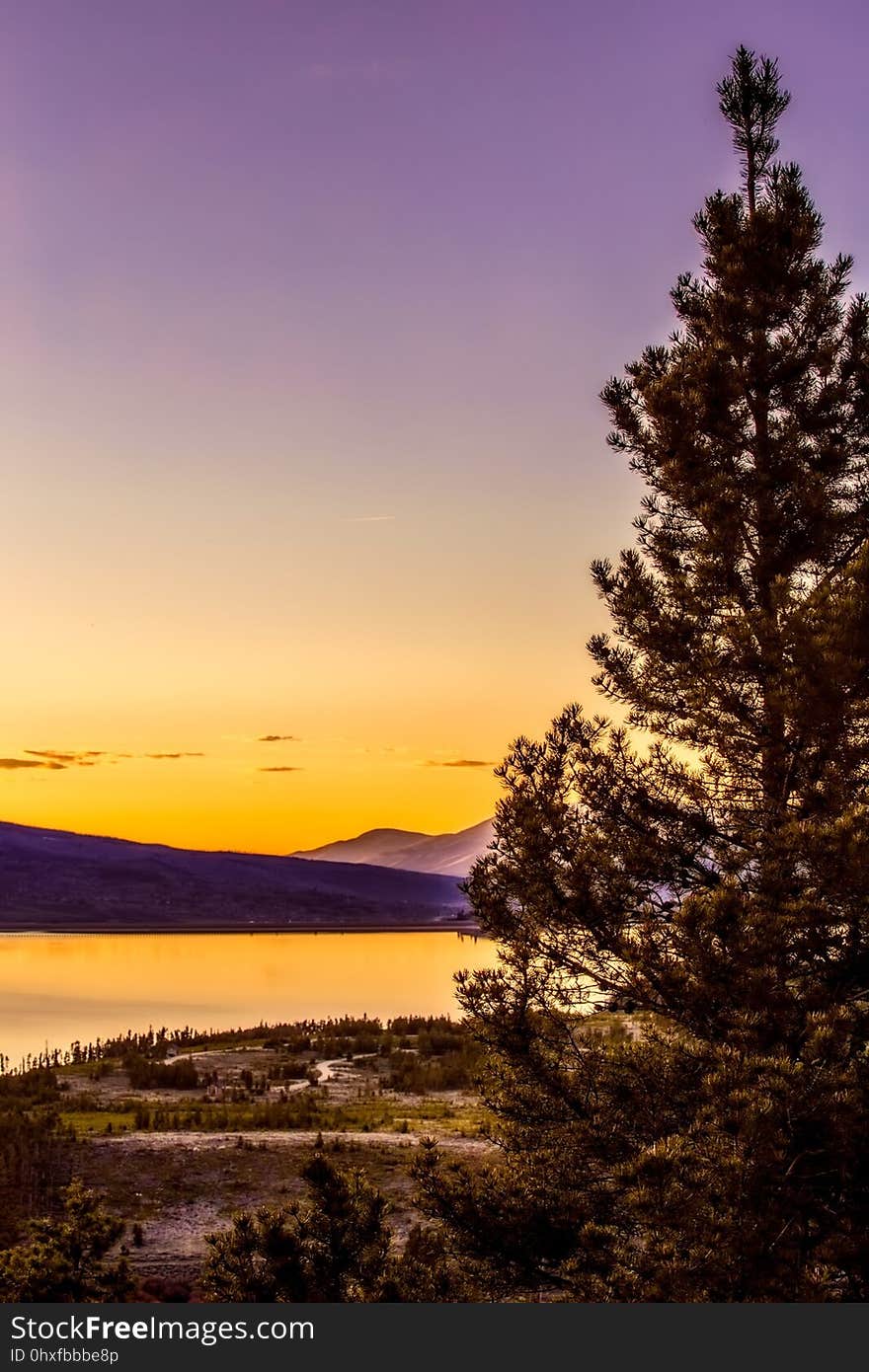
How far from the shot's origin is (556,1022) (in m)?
10.5

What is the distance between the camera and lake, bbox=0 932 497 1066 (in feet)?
141

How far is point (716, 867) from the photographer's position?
10484 millimetres

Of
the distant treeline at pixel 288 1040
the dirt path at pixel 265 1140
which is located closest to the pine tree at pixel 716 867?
the dirt path at pixel 265 1140

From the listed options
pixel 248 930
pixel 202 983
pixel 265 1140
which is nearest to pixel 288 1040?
pixel 265 1140

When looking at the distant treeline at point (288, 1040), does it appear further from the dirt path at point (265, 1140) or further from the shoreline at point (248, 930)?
the shoreline at point (248, 930)

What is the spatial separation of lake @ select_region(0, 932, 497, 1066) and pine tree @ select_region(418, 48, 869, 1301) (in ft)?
82.6

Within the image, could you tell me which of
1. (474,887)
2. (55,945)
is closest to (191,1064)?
(474,887)

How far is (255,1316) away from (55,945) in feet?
299

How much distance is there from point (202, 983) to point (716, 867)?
53.7 metres

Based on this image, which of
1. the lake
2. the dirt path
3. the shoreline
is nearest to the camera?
the dirt path

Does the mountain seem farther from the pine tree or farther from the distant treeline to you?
the pine tree

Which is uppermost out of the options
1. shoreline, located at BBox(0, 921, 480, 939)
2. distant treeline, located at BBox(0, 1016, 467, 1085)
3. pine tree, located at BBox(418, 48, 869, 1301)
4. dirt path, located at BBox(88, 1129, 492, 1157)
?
pine tree, located at BBox(418, 48, 869, 1301)

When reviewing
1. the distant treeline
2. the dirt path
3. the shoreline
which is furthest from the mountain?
the dirt path

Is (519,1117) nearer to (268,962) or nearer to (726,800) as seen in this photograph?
(726,800)
